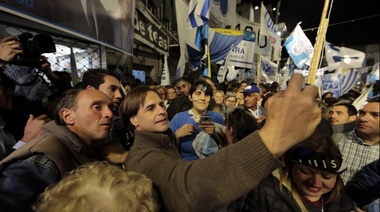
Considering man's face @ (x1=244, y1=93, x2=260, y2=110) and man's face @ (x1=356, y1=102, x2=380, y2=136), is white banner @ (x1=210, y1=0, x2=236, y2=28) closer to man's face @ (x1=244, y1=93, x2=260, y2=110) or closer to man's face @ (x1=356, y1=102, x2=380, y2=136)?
man's face @ (x1=244, y1=93, x2=260, y2=110)

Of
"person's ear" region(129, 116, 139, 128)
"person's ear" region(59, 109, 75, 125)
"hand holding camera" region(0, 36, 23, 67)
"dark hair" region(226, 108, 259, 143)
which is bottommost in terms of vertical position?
"dark hair" region(226, 108, 259, 143)

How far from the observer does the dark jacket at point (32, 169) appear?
839 millimetres

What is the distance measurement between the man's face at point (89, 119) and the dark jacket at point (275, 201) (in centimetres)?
90

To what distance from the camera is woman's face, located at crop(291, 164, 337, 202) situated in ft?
3.97

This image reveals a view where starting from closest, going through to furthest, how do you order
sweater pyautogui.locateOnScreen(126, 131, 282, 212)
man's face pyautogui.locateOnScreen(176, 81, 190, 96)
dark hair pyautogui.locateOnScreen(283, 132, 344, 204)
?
sweater pyautogui.locateOnScreen(126, 131, 282, 212)
dark hair pyautogui.locateOnScreen(283, 132, 344, 204)
man's face pyautogui.locateOnScreen(176, 81, 190, 96)

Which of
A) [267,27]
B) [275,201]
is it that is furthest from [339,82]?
[275,201]

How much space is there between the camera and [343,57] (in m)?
5.79

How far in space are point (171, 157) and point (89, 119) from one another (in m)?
0.56

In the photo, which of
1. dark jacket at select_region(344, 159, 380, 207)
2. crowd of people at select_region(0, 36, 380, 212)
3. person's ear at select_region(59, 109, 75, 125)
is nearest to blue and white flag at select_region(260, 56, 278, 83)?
crowd of people at select_region(0, 36, 380, 212)

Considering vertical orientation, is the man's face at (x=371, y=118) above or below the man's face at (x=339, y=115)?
above

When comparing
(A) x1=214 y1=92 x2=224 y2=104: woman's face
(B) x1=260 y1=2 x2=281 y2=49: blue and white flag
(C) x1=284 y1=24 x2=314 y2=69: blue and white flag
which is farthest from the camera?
(C) x1=284 y1=24 x2=314 y2=69: blue and white flag

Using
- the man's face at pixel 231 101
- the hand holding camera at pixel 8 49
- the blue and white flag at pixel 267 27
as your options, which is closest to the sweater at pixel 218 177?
the hand holding camera at pixel 8 49

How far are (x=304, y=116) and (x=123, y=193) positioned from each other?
1.91ft

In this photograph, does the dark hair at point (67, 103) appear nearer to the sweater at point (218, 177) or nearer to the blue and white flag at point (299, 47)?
the sweater at point (218, 177)
